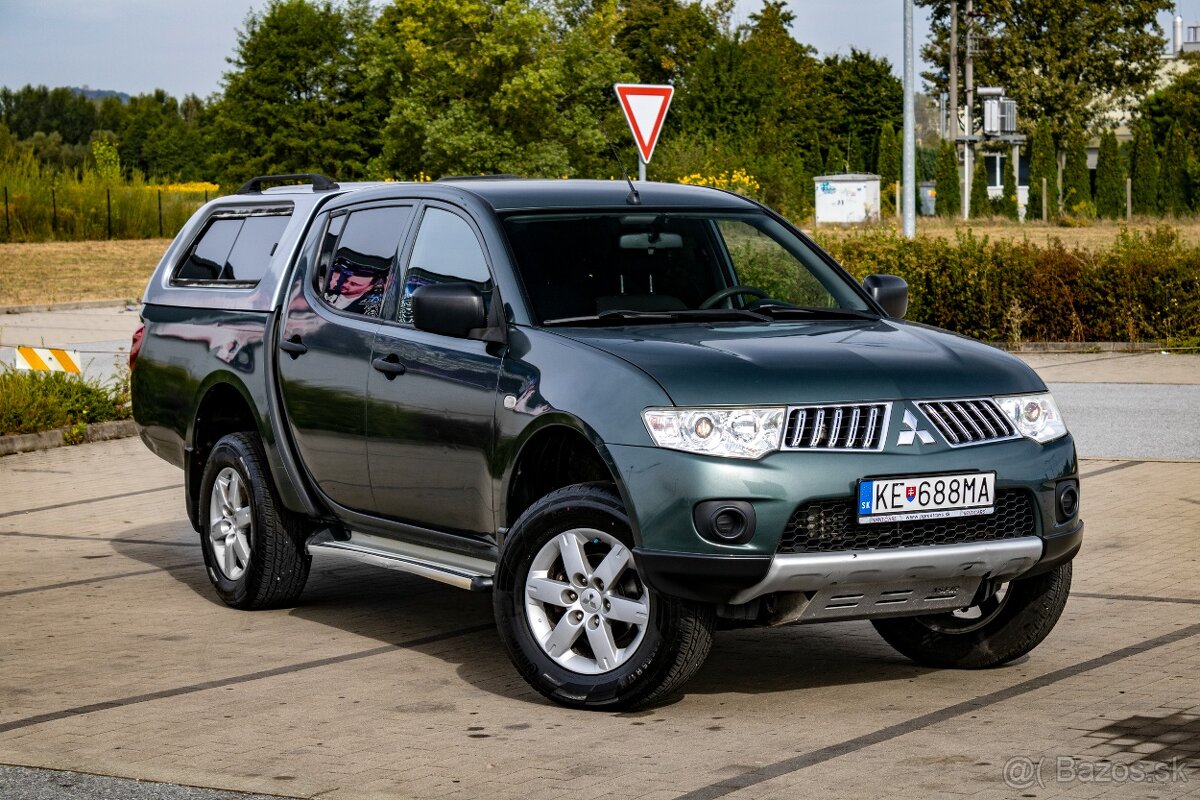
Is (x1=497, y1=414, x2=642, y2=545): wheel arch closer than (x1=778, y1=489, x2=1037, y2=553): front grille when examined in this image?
No

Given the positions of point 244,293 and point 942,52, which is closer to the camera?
point 244,293

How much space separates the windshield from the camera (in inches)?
282

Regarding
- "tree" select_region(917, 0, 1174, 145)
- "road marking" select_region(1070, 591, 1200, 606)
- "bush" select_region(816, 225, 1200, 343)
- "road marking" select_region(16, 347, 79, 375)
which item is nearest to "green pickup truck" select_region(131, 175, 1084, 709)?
"road marking" select_region(1070, 591, 1200, 606)

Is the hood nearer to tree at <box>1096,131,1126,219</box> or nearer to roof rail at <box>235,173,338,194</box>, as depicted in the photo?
roof rail at <box>235,173,338,194</box>

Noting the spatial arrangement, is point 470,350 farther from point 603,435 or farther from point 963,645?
point 963,645

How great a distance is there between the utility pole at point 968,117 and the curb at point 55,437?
55.2 m

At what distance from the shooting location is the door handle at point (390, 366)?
295 inches

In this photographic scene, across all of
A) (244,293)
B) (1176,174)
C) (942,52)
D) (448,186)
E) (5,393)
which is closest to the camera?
(448,186)

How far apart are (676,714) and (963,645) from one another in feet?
4.34

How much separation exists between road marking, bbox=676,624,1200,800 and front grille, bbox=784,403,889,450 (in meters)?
0.93

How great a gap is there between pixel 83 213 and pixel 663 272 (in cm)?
4861

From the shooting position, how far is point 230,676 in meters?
7.16

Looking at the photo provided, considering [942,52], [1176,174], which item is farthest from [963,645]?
[942,52]

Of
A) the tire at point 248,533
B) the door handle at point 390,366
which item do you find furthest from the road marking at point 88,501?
the door handle at point 390,366
